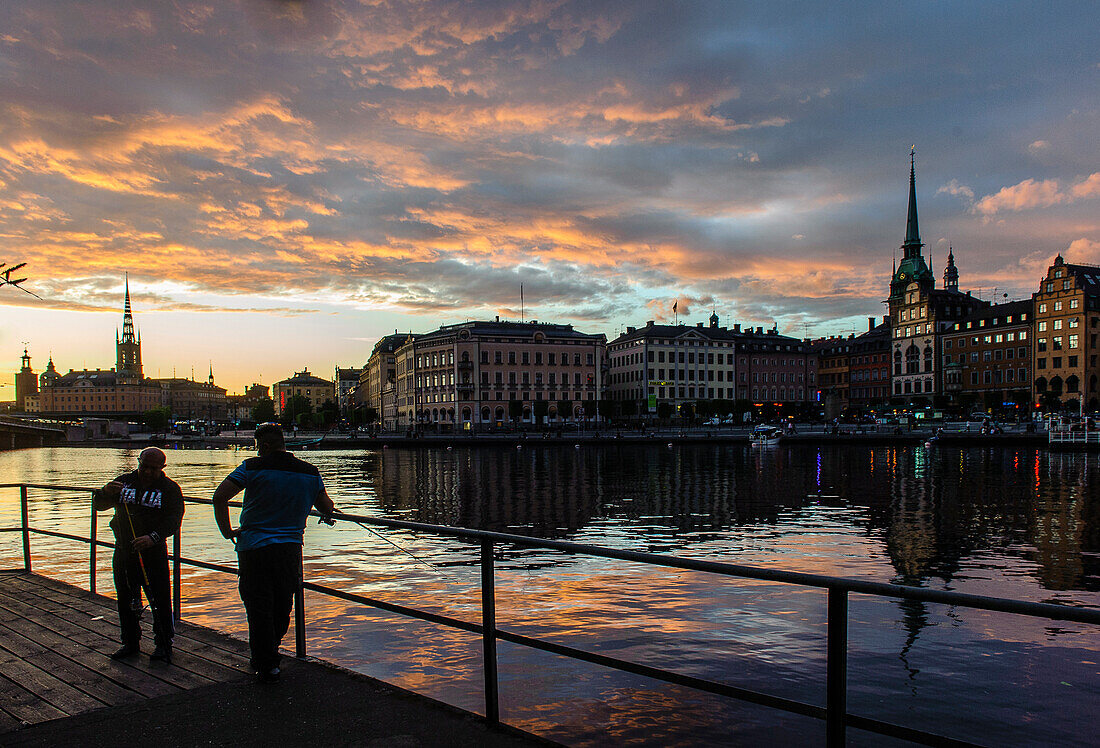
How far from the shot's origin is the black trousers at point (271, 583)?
18.1 ft

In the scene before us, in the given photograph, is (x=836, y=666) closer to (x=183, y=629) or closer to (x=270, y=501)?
(x=270, y=501)

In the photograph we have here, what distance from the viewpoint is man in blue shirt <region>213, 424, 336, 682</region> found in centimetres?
568

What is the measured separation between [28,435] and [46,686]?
137 meters

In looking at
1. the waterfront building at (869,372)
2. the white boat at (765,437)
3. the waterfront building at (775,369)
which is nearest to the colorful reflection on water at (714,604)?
the white boat at (765,437)

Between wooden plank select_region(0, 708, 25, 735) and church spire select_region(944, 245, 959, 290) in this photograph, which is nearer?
wooden plank select_region(0, 708, 25, 735)

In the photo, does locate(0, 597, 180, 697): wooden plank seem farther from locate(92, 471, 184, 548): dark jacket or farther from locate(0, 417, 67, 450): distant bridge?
locate(0, 417, 67, 450): distant bridge

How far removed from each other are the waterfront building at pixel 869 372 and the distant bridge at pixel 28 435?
13704 cm

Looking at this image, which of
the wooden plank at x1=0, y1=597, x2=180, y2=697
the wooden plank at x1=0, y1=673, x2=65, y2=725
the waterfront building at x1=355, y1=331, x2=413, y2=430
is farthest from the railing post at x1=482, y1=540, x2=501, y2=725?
the waterfront building at x1=355, y1=331, x2=413, y2=430

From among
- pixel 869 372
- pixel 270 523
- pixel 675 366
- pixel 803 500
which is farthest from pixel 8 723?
pixel 869 372

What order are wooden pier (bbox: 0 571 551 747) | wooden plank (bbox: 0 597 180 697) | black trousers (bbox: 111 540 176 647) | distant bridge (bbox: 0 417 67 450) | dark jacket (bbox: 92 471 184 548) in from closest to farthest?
wooden pier (bbox: 0 571 551 747), wooden plank (bbox: 0 597 180 697), black trousers (bbox: 111 540 176 647), dark jacket (bbox: 92 471 184 548), distant bridge (bbox: 0 417 67 450)

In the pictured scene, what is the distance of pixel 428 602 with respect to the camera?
12945mm

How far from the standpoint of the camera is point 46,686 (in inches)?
212

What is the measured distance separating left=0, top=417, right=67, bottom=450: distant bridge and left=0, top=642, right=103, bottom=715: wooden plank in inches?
4639

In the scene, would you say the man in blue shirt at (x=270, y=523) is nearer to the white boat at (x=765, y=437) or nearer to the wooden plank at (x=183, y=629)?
the wooden plank at (x=183, y=629)
